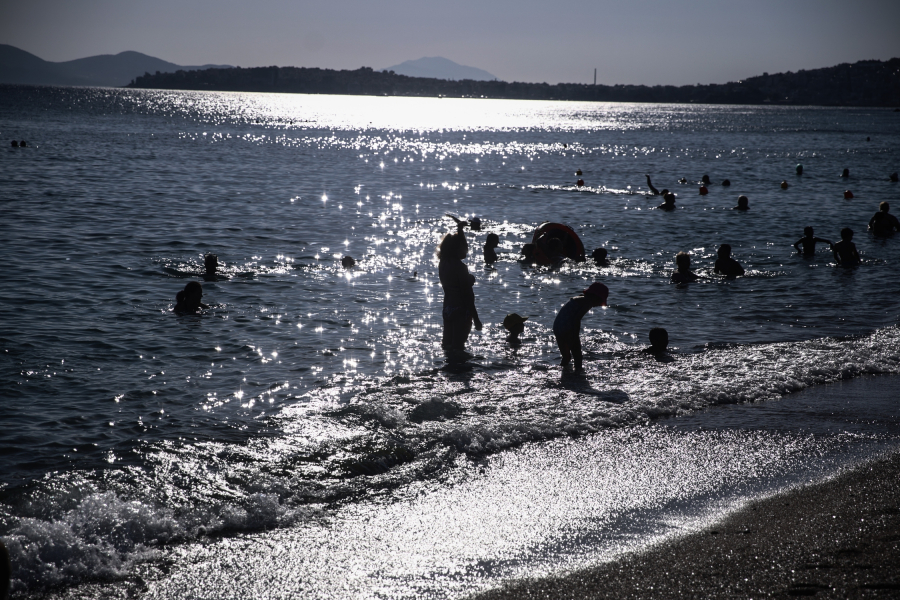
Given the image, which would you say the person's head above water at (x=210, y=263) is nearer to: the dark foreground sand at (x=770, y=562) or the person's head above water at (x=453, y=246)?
the person's head above water at (x=453, y=246)

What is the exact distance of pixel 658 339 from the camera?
36.8 ft

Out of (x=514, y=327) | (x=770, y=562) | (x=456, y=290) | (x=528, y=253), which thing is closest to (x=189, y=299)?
(x=456, y=290)

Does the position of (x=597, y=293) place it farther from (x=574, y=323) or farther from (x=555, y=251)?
(x=555, y=251)

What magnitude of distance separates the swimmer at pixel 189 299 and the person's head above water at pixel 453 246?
17.8 ft

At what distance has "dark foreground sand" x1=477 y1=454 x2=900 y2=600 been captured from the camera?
447cm

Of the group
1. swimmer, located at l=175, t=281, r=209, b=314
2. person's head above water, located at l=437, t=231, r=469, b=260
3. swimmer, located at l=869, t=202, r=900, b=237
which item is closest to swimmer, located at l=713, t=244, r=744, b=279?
swimmer, located at l=869, t=202, r=900, b=237

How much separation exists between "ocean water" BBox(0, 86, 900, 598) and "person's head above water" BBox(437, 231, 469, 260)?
5.44 ft

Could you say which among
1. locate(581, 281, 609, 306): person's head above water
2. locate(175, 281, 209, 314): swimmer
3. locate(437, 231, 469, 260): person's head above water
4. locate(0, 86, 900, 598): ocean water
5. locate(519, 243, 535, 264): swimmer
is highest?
locate(437, 231, 469, 260): person's head above water

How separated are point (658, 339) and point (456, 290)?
11.1 feet

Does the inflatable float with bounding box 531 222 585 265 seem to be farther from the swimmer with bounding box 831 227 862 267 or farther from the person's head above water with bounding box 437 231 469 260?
the person's head above water with bounding box 437 231 469 260

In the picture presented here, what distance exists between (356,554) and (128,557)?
1734mm

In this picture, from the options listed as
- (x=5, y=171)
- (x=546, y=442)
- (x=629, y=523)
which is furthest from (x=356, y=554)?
(x=5, y=171)

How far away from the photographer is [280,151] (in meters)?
69.4

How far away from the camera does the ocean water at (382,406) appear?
5.42 m
